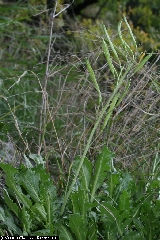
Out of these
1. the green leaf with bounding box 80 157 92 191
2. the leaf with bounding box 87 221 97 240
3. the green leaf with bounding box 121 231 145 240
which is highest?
the green leaf with bounding box 80 157 92 191

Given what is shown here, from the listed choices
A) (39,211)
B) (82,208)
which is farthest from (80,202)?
(39,211)

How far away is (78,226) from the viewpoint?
1.37m

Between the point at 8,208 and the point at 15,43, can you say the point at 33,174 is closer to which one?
the point at 8,208

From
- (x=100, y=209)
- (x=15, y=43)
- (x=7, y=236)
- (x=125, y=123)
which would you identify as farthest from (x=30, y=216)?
(x=15, y=43)

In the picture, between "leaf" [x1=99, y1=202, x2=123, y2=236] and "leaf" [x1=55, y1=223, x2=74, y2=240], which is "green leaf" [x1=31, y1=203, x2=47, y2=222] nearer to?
"leaf" [x1=55, y1=223, x2=74, y2=240]

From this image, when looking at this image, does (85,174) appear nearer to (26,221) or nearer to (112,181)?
(112,181)

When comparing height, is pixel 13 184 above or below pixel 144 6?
above

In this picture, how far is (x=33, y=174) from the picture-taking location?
1474mm

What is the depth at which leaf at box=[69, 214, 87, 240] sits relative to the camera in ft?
4.43

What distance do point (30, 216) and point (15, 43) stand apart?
3.05 meters

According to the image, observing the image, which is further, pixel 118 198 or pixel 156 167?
pixel 156 167

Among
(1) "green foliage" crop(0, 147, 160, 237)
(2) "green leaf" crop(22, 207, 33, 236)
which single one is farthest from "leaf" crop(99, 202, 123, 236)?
(2) "green leaf" crop(22, 207, 33, 236)

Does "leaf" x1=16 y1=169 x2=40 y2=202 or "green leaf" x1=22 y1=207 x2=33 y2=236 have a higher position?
"leaf" x1=16 y1=169 x2=40 y2=202

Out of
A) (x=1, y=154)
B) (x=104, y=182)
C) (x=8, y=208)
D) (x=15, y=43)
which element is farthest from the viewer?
(x=15, y=43)
